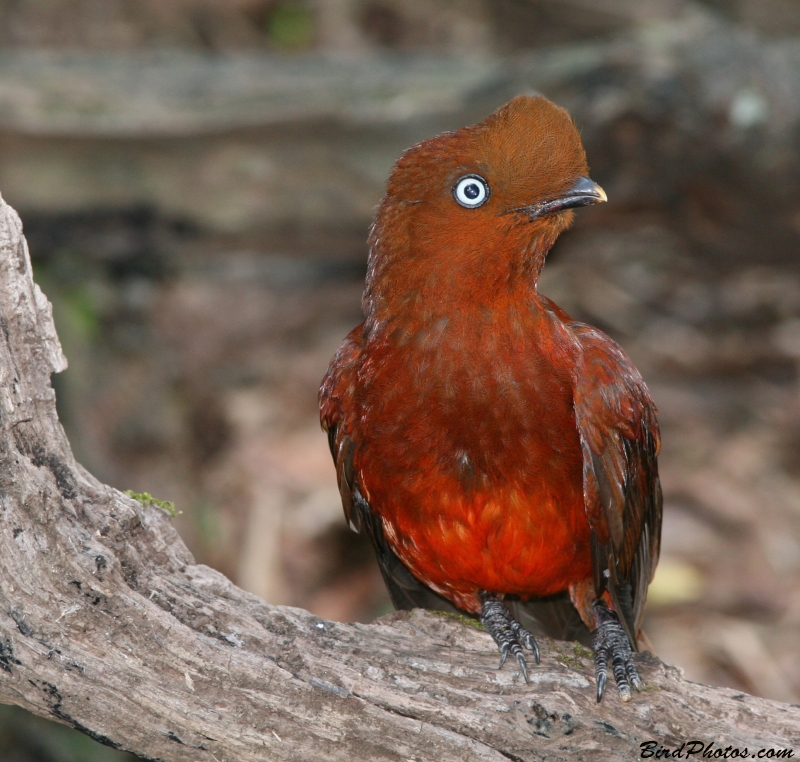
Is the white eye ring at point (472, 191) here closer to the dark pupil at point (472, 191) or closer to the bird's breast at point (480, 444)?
the dark pupil at point (472, 191)

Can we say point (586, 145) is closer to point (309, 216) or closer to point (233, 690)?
point (309, 216)

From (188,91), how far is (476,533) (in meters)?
4.42

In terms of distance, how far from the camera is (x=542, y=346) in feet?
14.2

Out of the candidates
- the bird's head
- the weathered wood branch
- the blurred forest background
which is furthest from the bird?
the blurred forest background

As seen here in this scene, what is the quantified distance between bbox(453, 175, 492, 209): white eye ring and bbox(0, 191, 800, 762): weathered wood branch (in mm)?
1617

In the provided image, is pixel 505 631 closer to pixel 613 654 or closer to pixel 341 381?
pixel 613 654

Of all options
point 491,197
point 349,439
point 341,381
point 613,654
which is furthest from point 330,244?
point 613,654

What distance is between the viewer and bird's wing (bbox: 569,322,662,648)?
14.5 ft

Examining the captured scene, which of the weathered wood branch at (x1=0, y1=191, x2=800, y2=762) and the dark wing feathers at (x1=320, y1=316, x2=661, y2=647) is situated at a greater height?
the dark wing feathers at (x1=320, y1=316, x2=661, y2=647)

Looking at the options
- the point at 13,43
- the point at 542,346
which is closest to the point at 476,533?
the point at 542,346

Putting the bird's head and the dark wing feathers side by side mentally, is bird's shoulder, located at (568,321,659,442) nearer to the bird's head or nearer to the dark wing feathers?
the dark wing feathers

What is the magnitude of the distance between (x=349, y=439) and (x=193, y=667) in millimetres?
1333

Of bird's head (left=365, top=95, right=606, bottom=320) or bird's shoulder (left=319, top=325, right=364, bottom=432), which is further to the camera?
bird's shoulder (left=319, top=325, right=364, bottom=432)

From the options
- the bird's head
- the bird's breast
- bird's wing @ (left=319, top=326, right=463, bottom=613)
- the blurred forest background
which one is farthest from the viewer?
the blurred forest background
